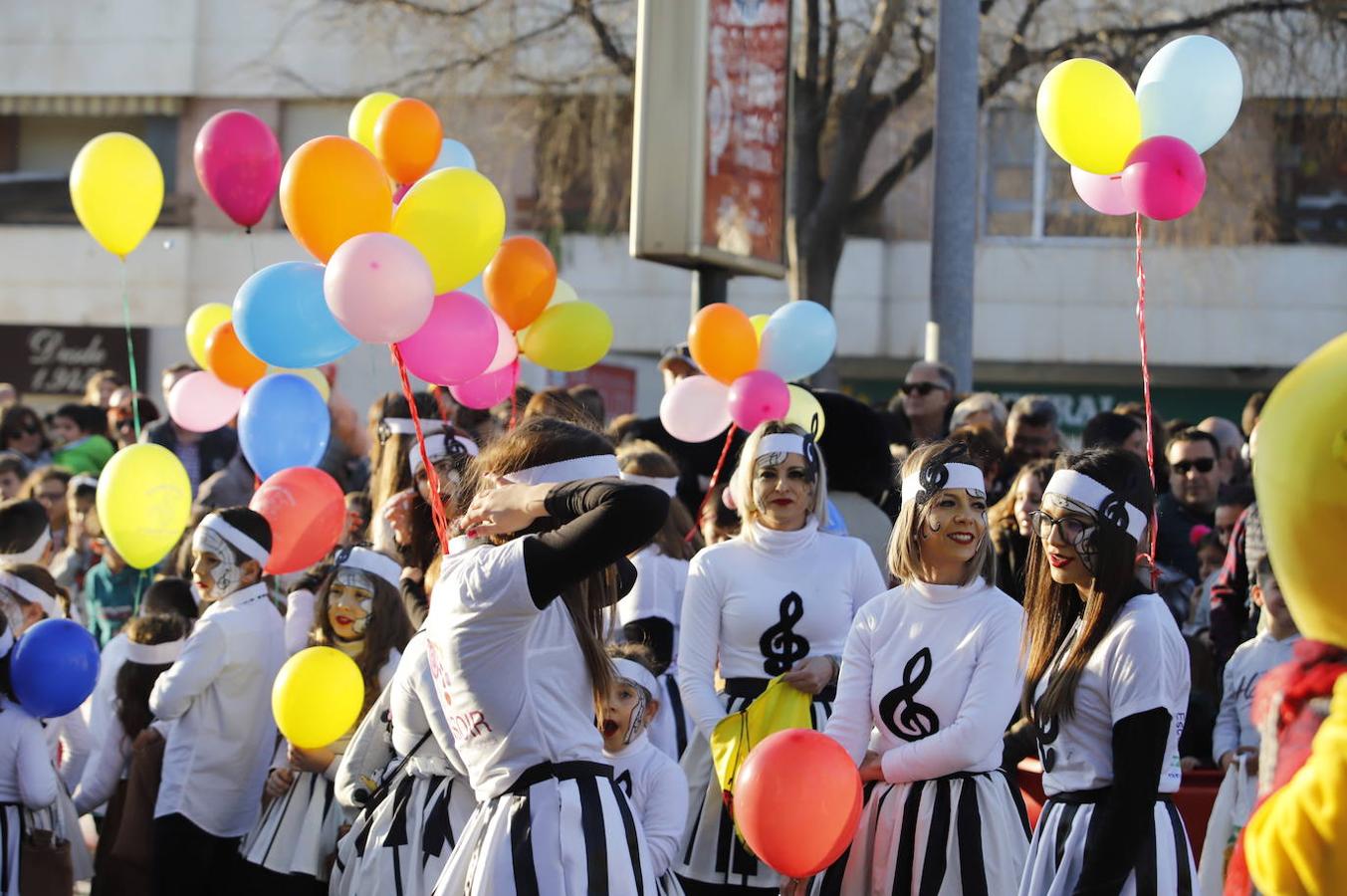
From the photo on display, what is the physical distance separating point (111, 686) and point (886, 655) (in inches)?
152

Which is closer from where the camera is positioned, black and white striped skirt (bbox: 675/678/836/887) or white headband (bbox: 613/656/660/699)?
white headband (bbox: 613/656/660/699)

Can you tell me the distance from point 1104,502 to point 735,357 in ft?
10.00

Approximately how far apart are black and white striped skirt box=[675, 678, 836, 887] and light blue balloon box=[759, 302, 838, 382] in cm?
205

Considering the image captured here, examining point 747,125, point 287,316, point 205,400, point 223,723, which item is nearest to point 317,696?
point 223,723

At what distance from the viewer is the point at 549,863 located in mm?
3471

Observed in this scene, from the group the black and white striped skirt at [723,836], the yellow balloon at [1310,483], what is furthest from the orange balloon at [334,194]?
the yellow balloon at [1310,483]

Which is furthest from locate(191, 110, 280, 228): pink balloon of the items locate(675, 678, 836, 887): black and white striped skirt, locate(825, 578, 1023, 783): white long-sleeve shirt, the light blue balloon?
locate(825, 578, 1023, 783): white long-sleeve shirt

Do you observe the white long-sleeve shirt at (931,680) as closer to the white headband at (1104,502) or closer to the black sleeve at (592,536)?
the white headband at (1104,502)

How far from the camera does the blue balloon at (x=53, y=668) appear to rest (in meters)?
5.57

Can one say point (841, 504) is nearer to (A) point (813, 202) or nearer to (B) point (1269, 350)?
(A) point (813, 202)

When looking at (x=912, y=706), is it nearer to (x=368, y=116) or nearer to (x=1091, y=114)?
(x=1091, y=114)

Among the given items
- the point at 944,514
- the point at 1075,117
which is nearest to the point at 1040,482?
the point at 1075,117

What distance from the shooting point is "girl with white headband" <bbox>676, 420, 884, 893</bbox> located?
5.21m

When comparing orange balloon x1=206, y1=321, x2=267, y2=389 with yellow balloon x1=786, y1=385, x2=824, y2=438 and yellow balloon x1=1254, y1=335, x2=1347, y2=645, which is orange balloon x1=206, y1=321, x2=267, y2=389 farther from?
yellow balloon x1=1254, y1=335, x2=1347, y2=645
